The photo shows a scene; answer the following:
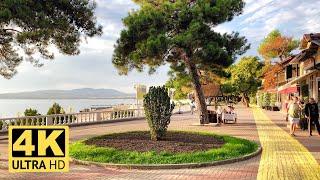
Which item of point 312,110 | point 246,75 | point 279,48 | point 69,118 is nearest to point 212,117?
point 69,118

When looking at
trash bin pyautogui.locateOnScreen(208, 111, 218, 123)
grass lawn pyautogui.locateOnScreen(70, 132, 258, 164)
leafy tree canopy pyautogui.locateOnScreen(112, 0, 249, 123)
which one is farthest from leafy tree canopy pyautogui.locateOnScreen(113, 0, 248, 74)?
grass lawn pyautogui.locateOnScreen(70, 132, 258, 164)

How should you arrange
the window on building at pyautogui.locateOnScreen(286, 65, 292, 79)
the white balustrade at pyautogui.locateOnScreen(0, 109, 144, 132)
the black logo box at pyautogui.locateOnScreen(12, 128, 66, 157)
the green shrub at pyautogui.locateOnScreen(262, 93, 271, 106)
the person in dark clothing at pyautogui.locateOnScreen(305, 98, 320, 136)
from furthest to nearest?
1. the green shrub at pyautogui.locateOnScreen(262, 93, 271, 106)
2. the window on building at pyautogui.locateOnScreen(286, 65, 292, 79)
3. the white balustrade at pyautogui.locateOnScreen(0, 109, 144, 132)
4. the person in dark clothing at pyautogui.locateOnScreen(305, 98, 320, 136)
5. the black logo box at pyautogui.locateOnScreen(12, 128, 66, 157)

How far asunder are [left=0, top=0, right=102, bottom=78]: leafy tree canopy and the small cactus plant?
6512 millimetres

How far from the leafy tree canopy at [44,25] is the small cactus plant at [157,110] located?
651 centimetres

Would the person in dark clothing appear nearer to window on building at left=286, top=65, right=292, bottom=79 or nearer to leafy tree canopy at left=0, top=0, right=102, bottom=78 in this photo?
leafy tree canopy at left=0, top=0, right=102, bottom=78

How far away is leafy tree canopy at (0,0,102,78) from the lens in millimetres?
21031

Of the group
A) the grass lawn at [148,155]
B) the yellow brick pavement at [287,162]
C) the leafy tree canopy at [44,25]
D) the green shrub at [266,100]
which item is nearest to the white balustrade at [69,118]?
the leafy tree canopy at [44,25]

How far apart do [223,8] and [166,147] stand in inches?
603

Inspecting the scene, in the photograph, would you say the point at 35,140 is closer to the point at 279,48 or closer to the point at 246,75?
the point at 279,48

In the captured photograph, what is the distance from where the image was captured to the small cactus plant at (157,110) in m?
18.3

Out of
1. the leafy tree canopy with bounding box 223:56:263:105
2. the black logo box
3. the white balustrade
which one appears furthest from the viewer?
the leafy tree canopy with bounding box 223:56:263:105

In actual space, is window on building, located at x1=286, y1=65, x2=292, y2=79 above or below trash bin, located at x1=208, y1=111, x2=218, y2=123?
above

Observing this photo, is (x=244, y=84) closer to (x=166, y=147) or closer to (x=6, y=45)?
(x=6, y=45)

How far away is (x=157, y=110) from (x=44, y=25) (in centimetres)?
691
